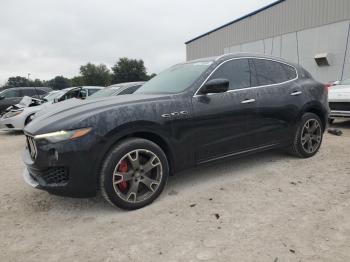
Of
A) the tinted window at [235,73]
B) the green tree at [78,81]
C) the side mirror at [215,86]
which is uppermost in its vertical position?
the green tree at [78,81]

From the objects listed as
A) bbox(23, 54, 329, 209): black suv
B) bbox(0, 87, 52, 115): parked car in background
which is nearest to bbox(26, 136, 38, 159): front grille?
bbox(23, 54, 329, 209): black suv

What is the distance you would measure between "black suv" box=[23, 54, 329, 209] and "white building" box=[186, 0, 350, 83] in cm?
1102

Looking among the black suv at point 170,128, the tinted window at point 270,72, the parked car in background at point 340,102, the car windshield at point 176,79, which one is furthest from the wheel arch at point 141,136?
the parked car in background at point 340,102

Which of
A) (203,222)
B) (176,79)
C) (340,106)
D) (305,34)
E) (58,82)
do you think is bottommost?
(203,222)

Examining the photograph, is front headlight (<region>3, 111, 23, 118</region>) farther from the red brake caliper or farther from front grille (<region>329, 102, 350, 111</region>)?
front grille (<region>329, 102, 350, 111</region>)

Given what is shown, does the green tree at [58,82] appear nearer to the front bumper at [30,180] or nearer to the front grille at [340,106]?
the front grille at [340,106]

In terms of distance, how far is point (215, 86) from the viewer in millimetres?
3521

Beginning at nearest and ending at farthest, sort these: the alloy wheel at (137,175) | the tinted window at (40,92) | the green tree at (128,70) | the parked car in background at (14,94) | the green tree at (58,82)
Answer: the alloy wheel at (137,175) < the parked car in background at (14,94) < the tinted window at (40,92) < the green tree at (128,70) < the green tree at (58,82)

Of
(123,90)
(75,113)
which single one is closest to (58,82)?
(123,90)

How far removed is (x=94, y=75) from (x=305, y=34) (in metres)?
83.2

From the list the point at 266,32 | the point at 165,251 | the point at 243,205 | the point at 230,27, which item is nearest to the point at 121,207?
the point at 165,251

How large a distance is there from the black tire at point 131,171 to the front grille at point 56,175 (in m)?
0.34

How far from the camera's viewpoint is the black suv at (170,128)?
2936mm

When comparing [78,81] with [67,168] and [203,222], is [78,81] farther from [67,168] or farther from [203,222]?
[203,222]
